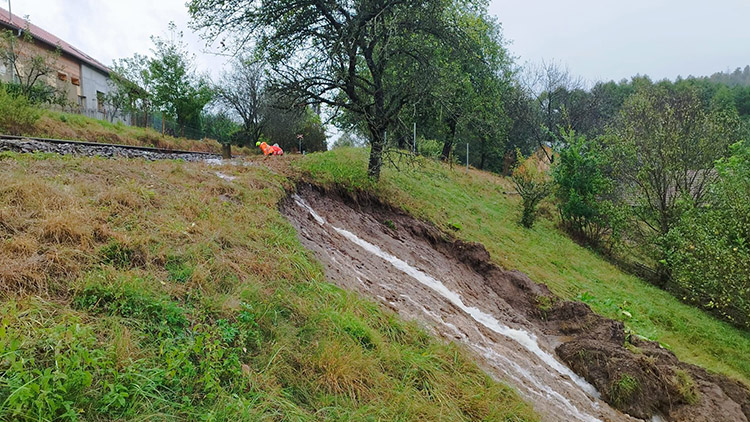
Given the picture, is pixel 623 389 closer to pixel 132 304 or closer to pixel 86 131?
pixel 132 304

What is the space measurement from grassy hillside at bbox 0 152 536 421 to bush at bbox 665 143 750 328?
8.73 meters

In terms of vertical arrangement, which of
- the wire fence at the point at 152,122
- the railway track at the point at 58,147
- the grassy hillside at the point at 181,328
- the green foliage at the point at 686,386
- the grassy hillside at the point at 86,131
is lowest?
the green foliage at the point at 686,386

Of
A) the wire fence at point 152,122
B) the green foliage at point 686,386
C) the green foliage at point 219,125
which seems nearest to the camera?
the green foliage at point 686,386

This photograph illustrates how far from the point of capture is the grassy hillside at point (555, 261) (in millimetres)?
9812

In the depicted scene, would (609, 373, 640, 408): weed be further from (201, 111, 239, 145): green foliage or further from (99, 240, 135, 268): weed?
(201, 111, 239, 145): green foliage

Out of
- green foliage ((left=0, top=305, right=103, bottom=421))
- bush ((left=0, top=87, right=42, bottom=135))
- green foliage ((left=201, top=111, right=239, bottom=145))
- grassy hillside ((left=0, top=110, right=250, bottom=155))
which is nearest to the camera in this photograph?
green foliage ((left=0, top=305, right=103, bottom=421))

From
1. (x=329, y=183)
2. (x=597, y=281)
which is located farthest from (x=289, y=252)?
(x=597, y=281)

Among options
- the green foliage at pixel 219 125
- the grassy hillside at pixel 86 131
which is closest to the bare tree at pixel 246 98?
the green foliage at pixel 219 125

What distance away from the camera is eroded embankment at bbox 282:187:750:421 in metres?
6.00

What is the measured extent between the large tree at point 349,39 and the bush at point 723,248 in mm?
8723

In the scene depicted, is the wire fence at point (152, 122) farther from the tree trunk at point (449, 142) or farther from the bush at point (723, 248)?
the bush at point (723, 248)

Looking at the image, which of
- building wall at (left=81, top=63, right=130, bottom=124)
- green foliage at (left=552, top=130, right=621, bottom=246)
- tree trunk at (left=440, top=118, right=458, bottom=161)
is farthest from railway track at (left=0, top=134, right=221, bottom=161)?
building wall at (left=81, top=63, right=130, bottom=124)

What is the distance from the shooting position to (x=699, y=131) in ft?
48.4

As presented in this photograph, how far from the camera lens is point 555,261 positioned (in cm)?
1380
